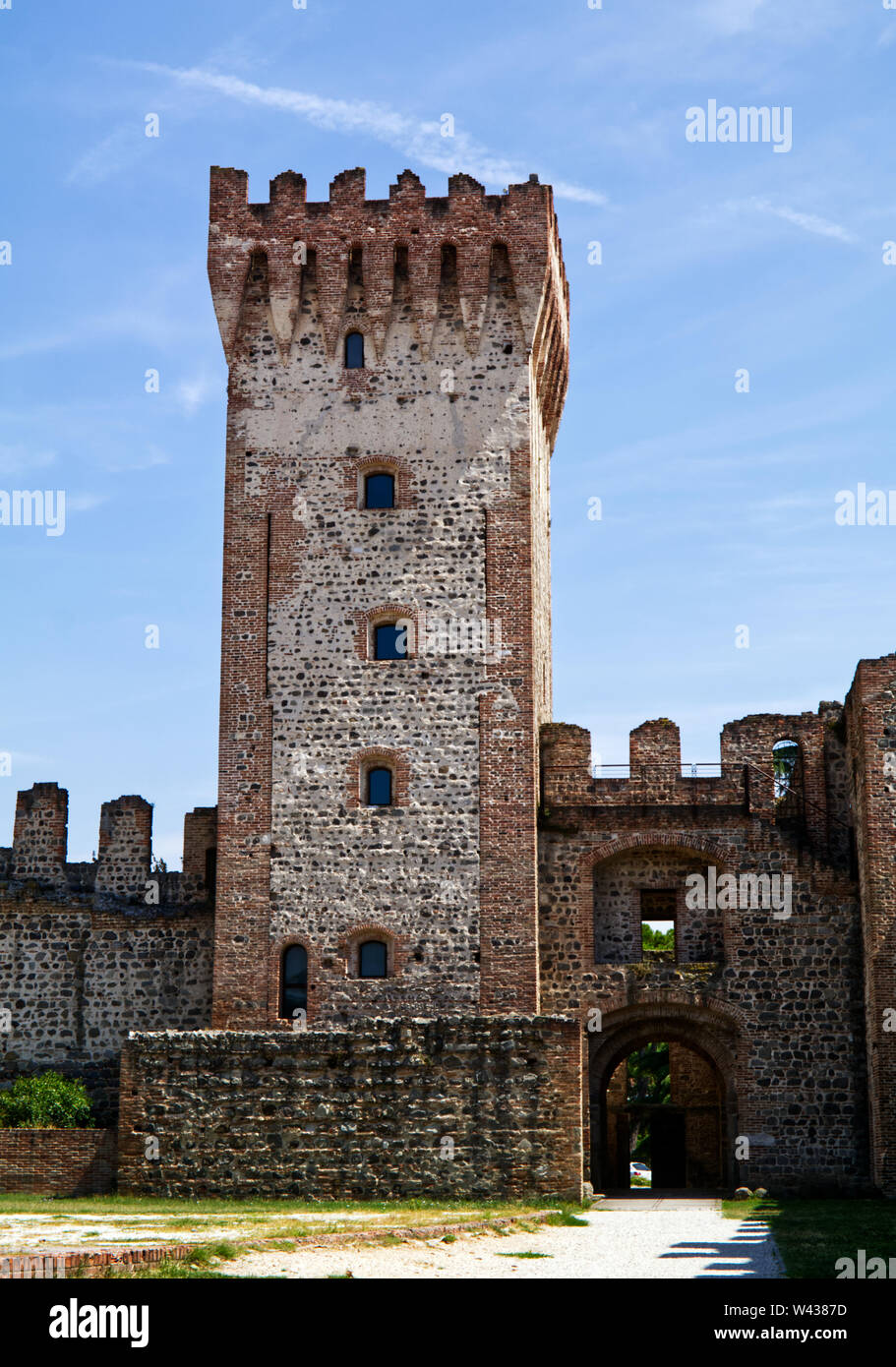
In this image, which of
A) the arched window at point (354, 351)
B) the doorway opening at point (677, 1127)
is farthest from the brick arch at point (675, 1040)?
the arched window at point (354, 351)

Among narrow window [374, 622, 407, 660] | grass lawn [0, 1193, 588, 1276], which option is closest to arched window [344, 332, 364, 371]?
narrow window [374, 622, 407, 660]

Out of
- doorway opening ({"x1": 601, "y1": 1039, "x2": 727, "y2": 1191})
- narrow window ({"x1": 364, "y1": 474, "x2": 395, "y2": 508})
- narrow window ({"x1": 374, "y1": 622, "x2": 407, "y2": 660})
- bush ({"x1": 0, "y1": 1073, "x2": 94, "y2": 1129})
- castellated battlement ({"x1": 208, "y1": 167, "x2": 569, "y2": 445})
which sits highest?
castellated battlement ({"x1": 208, "y1": 167, "x2": 569, "y2": 445})

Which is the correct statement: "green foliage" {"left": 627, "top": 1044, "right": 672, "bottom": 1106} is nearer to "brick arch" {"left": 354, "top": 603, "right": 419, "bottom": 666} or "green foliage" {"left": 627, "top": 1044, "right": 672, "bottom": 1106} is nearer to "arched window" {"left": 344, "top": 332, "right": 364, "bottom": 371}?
"brick arch" {"left": 354, "top": 603, "right": 419, "bottom": 666}

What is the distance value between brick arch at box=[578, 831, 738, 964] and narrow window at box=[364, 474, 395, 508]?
7.24 metres

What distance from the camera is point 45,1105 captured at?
2936 centimetres

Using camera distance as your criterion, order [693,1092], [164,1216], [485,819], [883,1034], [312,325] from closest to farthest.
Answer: [164,1216], [883,1034], [485,819], [312,325], [693,1092]

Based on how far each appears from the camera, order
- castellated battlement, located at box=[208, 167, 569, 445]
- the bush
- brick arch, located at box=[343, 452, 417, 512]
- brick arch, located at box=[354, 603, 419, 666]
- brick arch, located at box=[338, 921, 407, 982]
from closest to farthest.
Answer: the bush < brick arch, located at box=[338, 921, 407, 982] < brick arch, located at box=[354, 603, 419, 666] < brick arch, located at box=[343, 452, 417, 512] < castellated battlement, located at box=[208, 167, 569, 445]

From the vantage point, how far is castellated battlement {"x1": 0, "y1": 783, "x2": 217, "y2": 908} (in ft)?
109

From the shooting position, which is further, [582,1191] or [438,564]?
[438,564]

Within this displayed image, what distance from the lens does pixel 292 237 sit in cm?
3253

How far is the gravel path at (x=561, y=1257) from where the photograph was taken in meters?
15.9

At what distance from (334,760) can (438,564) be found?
395 cm
